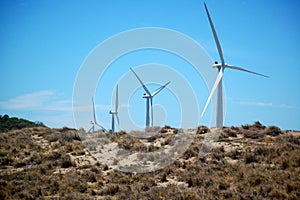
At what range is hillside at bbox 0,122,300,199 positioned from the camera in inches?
622

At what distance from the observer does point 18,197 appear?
17.6 meters

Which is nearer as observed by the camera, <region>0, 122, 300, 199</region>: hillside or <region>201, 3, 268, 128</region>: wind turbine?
<region>0, 122, 300, 199</region>: hillside

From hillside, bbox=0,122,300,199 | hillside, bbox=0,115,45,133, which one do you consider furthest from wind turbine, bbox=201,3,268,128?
hillside, bbox=0,115,45,133

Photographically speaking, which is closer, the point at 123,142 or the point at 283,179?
the point at 283,179

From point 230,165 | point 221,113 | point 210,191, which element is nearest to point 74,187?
point 210,191

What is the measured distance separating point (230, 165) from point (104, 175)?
802cm

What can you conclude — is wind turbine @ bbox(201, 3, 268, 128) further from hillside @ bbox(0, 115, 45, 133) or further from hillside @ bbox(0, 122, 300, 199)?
hillside @ bbox(0, 115, 45, 133)

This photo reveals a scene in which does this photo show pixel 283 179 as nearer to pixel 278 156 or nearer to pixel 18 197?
pixel 278 156

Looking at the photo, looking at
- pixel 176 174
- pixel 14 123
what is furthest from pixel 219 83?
pixel 14 123

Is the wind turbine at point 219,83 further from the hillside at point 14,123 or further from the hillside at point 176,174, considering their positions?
the hillside at point 14,123

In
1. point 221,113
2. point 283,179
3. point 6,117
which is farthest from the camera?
point 6,117

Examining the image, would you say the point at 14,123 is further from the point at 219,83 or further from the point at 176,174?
the point at 176,174

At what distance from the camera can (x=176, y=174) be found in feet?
66.9

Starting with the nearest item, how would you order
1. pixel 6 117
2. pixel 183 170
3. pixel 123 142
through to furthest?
pixel 183 170 → pixel 123 142 → pixel 6 117
